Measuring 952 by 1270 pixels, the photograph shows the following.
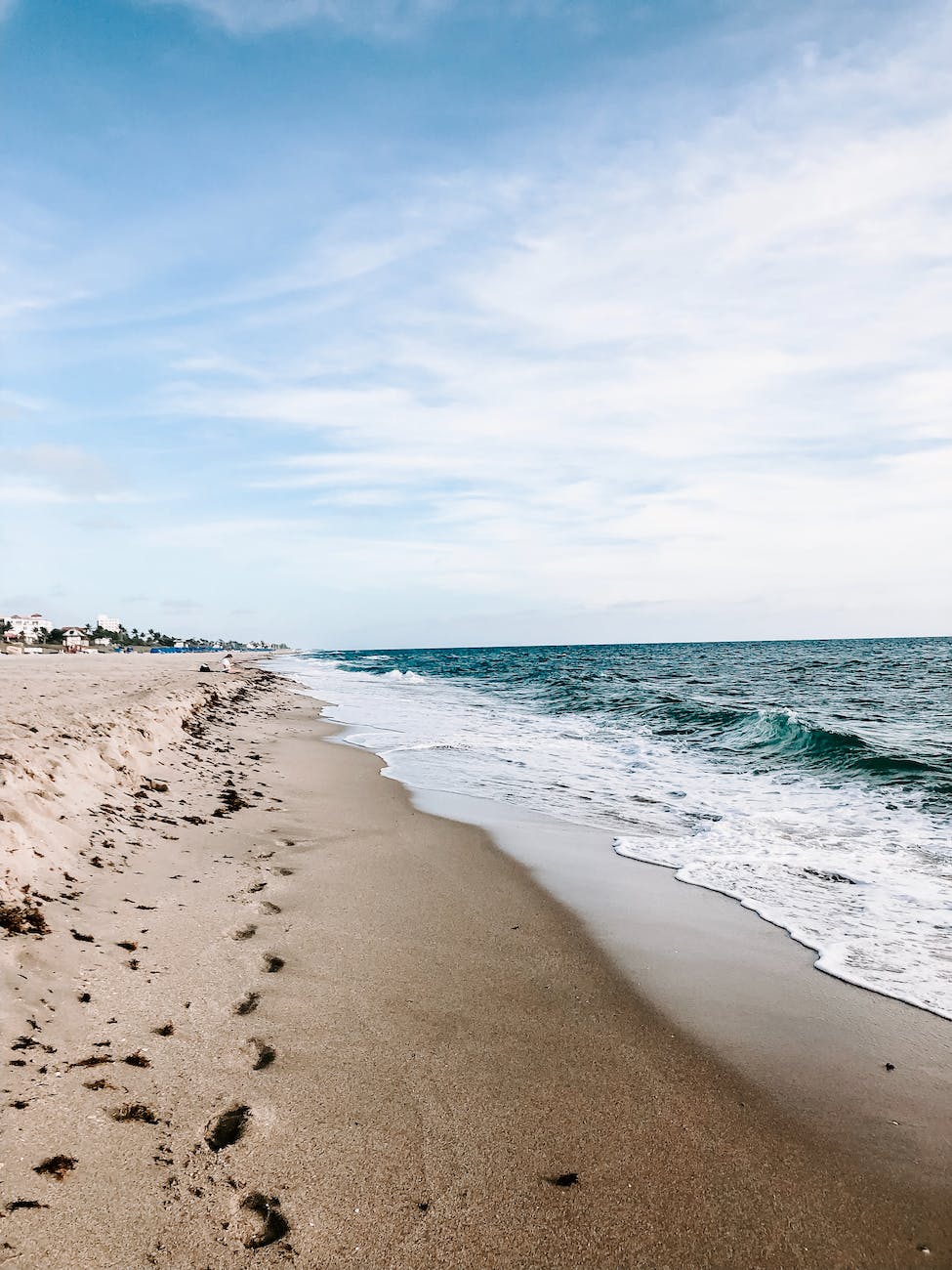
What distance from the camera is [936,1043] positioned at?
3855mm

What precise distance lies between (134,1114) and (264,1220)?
79 cm

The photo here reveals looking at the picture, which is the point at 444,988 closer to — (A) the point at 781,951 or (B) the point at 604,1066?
(B) the point at 604,1066

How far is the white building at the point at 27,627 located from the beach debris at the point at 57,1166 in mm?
98626

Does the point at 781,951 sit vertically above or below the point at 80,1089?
below

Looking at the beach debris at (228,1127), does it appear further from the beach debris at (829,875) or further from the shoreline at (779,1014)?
the beach debris at (829,875)

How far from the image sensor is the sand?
2412mm

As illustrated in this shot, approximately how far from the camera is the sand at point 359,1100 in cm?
241

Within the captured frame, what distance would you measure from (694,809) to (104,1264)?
8754 millimetres

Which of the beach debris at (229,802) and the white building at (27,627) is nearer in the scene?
the beach debris at (229,802)

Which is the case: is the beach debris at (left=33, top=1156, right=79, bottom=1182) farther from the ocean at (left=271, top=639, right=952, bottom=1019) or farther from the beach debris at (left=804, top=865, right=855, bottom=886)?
the beach debris at (left=804, top=865, right=855, bottom=886)

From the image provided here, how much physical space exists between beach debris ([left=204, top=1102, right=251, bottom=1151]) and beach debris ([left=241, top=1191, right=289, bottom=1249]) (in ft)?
1.02

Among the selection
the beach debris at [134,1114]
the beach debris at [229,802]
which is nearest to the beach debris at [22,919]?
the beach debris at [134,1114]

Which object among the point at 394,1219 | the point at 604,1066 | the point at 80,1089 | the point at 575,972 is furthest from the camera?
the point at 575,972

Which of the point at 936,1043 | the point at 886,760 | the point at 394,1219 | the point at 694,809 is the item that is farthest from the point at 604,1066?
the point at 886,760
